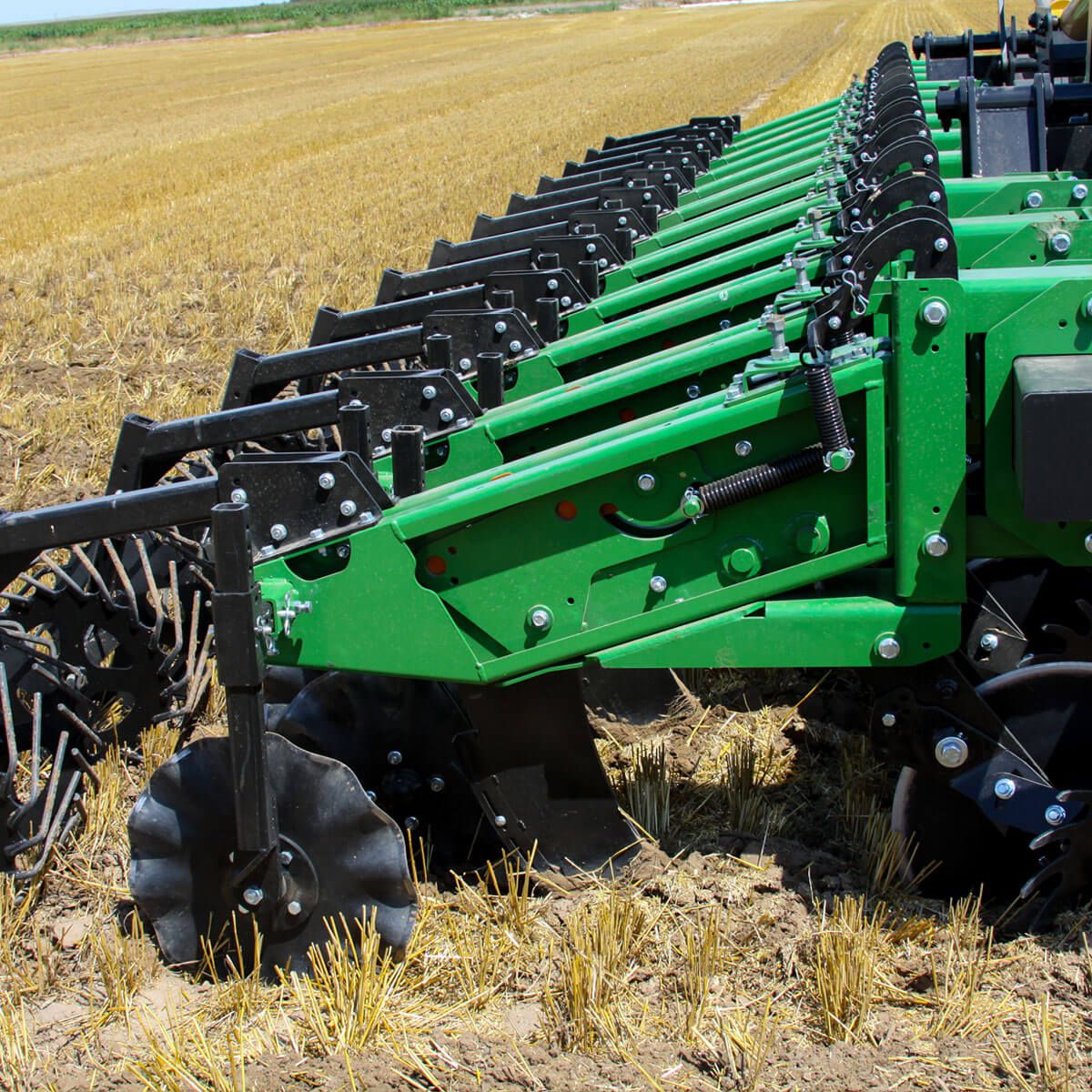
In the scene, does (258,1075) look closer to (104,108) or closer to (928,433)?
(928,433)

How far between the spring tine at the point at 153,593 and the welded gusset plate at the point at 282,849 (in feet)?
3.17

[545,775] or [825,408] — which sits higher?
[825,408]

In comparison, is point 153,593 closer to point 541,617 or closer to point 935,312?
point 541,617

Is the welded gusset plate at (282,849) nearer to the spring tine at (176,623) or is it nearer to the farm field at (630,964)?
the farm field at (630,964)

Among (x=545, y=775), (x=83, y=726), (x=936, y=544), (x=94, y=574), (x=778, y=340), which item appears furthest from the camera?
(x=94, y=574)

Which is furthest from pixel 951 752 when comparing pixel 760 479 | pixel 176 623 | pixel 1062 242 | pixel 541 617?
pixel 176 623

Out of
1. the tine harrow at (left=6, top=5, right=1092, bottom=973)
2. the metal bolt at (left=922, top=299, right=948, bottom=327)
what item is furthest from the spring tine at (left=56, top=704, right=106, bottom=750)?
the metal bolt at (left=922, top=299, right=948, bottom=327)

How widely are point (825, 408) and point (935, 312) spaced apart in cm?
25

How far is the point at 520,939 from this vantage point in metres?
2.82

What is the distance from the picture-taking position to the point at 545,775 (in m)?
3.02

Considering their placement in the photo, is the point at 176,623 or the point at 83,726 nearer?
the point at 83,726

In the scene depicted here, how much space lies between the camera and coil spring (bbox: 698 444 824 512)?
2613 mm

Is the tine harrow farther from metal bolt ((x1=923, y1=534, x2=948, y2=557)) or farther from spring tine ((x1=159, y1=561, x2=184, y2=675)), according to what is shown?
spring tine ((x1=159, y1=561, x2=184, y2=675))

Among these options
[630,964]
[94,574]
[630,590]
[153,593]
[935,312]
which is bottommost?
[630,964]
